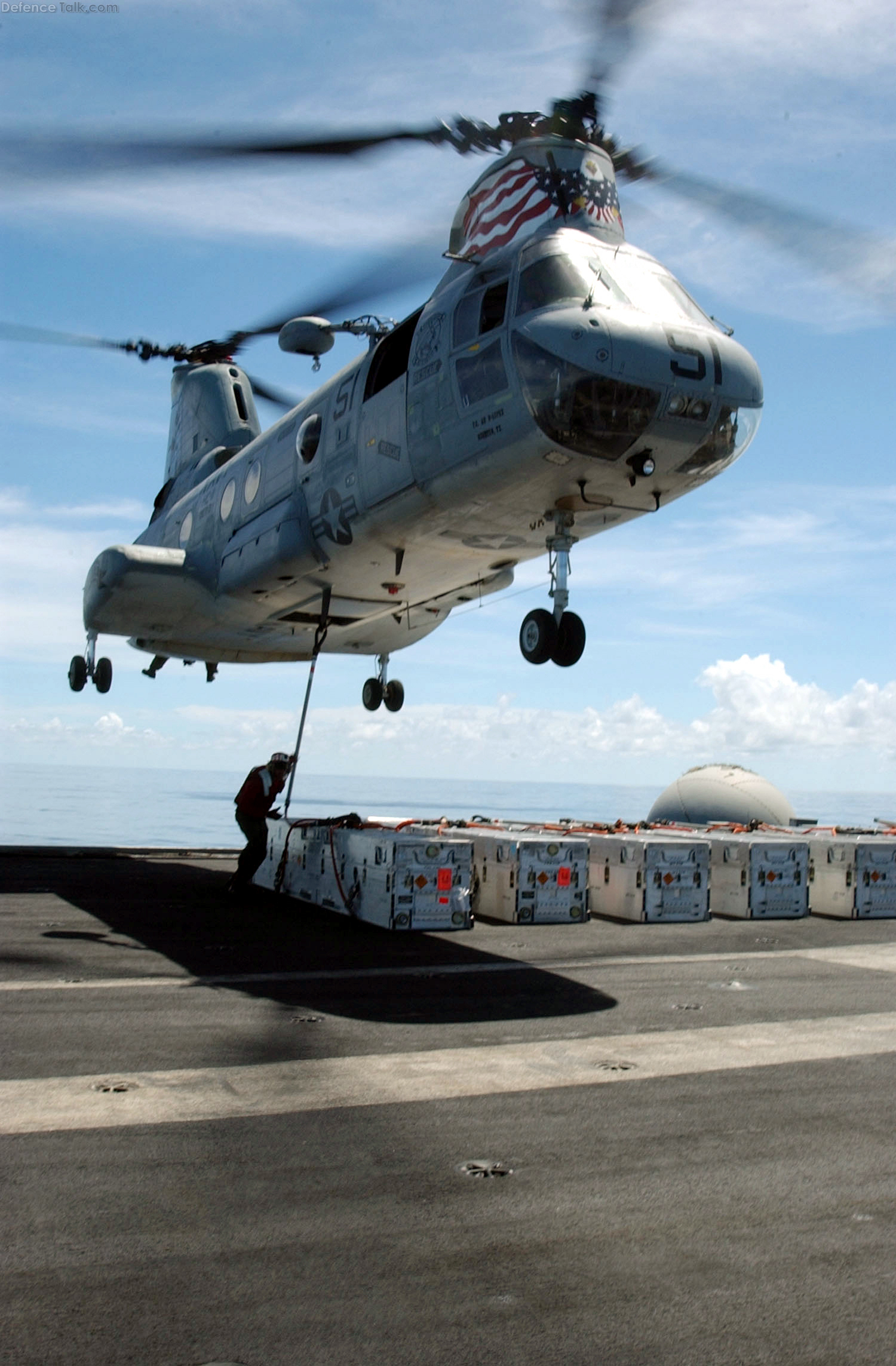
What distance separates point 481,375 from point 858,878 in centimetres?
927

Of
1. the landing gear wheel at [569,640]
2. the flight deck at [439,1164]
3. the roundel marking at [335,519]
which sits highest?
the roundel marking at [335,519]

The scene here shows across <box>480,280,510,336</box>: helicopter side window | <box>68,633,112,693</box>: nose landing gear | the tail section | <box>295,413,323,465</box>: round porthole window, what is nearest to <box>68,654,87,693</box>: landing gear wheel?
<box>68,633,112,693</box>: nose landing gear

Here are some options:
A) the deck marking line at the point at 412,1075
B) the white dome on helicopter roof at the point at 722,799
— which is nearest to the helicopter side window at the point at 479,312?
the deck marking line at the point at 412,1075

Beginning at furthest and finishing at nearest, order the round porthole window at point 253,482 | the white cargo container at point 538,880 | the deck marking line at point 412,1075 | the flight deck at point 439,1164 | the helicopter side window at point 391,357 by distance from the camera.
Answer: the round porthole window at point 253,482, the white cargo container at point 538,880, the helicopter side window at point 391,357, the deck marking line at point 412,1075, the flight deck at point 439,1164

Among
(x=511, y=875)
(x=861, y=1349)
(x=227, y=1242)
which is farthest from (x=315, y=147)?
(x=861, y=1349)

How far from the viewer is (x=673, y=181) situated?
12883 mm

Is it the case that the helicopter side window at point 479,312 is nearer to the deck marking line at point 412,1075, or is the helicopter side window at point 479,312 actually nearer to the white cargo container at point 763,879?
the deck marking line at point 412,1075

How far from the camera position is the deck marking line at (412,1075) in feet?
19.4

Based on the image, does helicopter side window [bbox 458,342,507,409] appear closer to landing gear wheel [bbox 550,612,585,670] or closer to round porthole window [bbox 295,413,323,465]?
landing gear wheel [bbox 550,612,585,670]

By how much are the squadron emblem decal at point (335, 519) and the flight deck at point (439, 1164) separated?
242 inches

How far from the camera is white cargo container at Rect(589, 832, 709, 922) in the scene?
14.9 meters

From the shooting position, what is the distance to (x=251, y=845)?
16.3 meters

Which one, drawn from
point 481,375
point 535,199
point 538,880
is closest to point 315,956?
point 538,880

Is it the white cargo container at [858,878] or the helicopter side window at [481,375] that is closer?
the helicopter side window at [481,375]
